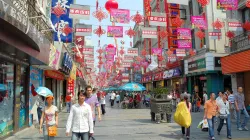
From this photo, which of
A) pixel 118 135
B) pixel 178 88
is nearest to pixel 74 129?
pixel 118 135

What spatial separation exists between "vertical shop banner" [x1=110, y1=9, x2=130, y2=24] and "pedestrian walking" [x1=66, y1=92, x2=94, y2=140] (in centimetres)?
803

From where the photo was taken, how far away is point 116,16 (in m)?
13.1

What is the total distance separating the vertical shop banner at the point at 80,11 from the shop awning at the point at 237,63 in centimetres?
1104

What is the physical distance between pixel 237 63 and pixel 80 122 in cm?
1498

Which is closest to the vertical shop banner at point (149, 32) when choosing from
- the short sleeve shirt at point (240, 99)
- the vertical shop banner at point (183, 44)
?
the vertical shop banner at point (183, 44)

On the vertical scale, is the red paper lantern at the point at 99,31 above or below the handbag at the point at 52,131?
above

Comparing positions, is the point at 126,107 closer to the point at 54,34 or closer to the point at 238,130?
the point at 54,34

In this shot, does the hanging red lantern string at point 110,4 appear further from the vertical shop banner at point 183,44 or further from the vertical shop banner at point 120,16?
the vertical shop banner at point 183,44

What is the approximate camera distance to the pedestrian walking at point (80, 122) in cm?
559

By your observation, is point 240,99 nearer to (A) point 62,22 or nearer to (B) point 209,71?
(B) point 209,71

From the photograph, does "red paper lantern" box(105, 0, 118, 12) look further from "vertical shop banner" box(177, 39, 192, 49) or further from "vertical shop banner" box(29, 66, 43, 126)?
"vertical shop banner" box(177, 39, 192, 49)

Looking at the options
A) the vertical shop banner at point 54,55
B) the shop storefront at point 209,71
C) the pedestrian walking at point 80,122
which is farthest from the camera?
the shop storefront at point 209,71

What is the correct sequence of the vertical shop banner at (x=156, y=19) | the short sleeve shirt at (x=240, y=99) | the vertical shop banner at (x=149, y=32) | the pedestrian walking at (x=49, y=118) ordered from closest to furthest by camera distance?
the pedestrian walking at (x=49, y=118) < the short sleeve shirt at (x=240, y=99) < the vertical shop banner at (x=156, y=19) < the vertical shop banner at (x=149, y=32)

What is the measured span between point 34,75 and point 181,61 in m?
18.4
